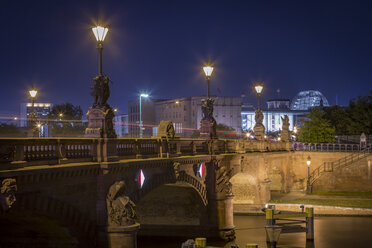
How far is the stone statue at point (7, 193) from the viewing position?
15477 mm

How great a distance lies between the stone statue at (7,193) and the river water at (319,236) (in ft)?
63.9

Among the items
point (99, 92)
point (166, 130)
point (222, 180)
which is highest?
point (99, 92)

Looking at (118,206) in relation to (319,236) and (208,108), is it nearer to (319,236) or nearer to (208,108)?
(208,108)

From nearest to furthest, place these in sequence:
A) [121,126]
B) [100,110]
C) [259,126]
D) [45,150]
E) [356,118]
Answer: [45,150]
[100,110]
[259,126]
[356,118]
[121,126]

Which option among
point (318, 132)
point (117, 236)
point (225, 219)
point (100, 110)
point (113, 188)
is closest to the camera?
point (100, 110)

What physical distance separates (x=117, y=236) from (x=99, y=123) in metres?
4.45

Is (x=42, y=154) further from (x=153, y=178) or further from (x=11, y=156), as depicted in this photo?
(x=153, y=178)

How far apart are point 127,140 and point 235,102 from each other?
156 meters

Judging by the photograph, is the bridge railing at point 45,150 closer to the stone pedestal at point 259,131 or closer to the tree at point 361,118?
the stone pedestal at point 259,131

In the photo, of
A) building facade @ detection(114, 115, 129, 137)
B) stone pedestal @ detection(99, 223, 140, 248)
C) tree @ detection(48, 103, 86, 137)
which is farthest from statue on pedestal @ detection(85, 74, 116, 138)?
building facade @ detection(114, 115, 129, 137)

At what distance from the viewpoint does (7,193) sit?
15.5m

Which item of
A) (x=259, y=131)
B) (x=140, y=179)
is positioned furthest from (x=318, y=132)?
(x=140, y=179)

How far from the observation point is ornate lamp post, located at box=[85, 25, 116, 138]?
68.8 ft

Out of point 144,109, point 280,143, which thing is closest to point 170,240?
point 280,143
